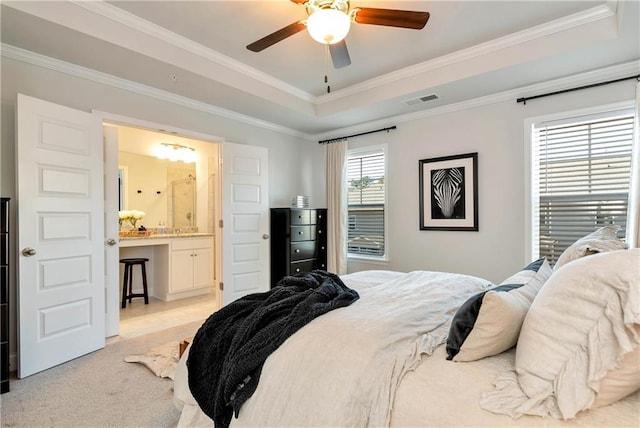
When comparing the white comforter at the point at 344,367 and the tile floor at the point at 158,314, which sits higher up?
the white comforter at the point at 344,367

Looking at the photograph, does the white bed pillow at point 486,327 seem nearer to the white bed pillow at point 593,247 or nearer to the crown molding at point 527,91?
the white bed pillow at point 593,247

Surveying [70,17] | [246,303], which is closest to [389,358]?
[246,303]

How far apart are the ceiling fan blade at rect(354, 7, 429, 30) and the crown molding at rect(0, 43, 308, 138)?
93.1 inches

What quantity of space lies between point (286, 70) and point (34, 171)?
7.83ft

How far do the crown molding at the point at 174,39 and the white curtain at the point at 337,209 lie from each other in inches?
47.9

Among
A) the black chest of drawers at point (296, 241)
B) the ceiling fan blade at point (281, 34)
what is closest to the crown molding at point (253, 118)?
the black chest of drawers at point (296, 241)

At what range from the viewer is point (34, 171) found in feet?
8.43

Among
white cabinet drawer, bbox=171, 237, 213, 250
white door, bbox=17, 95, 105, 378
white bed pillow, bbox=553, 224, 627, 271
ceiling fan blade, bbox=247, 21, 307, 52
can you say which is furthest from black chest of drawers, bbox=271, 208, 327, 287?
white bed pillow, bbox=553, 224, 627, 271

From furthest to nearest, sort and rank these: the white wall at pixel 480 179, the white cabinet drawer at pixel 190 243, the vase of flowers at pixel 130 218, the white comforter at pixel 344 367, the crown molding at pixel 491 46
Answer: the vase of flowers at pixel 130 218 → the white cabinet drawer at pixel 190 243 → the white wall at pixel 480 179 → the crown molding at pixel 491 46 → the white comforter at pixel 344 367

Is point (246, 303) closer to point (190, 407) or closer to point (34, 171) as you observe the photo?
point (190, 407)

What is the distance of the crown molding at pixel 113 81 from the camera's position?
8.65 ft

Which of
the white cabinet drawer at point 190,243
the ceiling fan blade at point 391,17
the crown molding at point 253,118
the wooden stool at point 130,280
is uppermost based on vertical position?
the crown molding at point 253,118

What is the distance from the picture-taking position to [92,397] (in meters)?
2.19

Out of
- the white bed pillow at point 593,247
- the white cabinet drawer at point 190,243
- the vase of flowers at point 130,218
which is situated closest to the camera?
the white bed pillow at point 593,247
